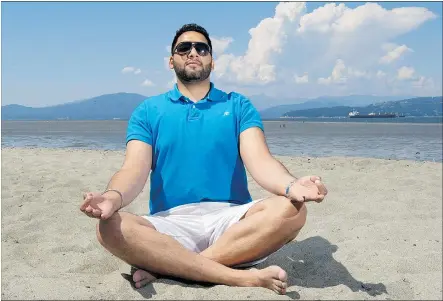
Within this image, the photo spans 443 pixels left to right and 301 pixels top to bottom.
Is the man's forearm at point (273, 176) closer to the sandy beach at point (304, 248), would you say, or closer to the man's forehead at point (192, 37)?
the sandy beach at point (304, 248)

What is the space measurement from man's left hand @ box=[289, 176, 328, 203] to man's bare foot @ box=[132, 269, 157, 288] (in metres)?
1.11

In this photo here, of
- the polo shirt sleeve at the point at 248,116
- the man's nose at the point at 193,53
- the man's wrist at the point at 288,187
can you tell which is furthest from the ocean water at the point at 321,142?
the man's wrist at the point at 288,187

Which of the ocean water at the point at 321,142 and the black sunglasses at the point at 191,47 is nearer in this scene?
the black sunglasses at the point at 191,47

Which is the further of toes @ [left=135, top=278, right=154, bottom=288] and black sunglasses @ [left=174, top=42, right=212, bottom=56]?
black sunglasses @ [left=174, top=42, right=212, bottom=56]

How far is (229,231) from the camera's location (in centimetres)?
305

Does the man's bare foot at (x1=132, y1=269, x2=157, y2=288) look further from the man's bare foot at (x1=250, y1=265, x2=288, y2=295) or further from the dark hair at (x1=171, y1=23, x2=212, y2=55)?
the dark hair at (x1=171, y1=23, x2=212, y2=55)

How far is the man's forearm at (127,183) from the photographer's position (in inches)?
117

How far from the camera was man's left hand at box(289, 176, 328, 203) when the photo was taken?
A: 2.67m

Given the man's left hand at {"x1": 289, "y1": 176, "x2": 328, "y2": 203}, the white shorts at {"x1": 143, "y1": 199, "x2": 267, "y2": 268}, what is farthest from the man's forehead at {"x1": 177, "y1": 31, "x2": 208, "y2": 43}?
the man's left hand at {"x1": 289, "y1": 176, "x2": 328, "y2": 203}

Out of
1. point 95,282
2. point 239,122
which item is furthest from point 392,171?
point 95,282

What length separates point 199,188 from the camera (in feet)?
10.8

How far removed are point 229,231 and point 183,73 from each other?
125 centimetres

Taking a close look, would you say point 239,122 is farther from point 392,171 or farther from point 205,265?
point 392,171

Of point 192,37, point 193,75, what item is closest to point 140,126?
point 193,75
